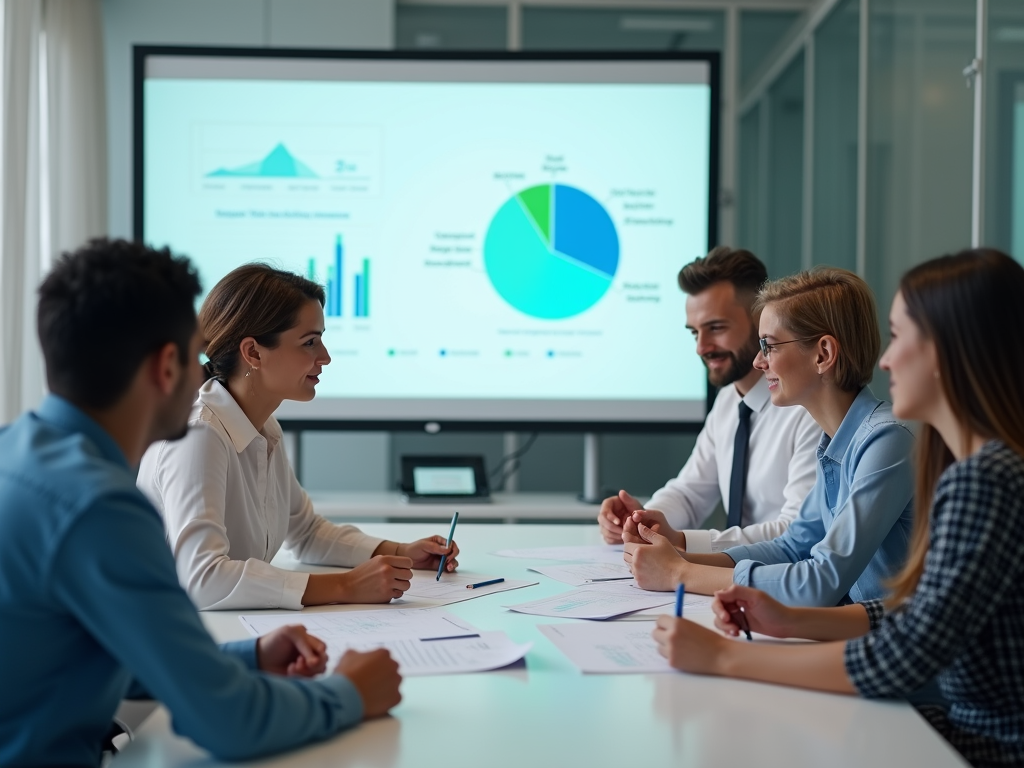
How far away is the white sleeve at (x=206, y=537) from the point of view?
1599 millimetres

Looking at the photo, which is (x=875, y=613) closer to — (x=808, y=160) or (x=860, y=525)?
(x=860, y=525)

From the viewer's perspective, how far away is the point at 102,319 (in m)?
0.98

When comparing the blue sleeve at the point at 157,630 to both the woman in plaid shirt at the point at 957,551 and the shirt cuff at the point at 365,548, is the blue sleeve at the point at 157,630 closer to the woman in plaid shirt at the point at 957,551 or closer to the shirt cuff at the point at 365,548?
the woman in plaid shirt at the point at 957,551

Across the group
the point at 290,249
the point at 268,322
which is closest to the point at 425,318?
the point at 290,249

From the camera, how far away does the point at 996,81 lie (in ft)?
8.80

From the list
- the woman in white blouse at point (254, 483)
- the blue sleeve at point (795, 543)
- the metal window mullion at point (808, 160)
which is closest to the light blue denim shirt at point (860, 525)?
the blue sleeve at point (795, 543)

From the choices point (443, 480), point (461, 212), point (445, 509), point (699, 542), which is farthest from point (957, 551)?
point (461, 212)

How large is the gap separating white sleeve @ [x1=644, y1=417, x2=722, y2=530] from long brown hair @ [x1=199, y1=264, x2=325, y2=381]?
1.31m

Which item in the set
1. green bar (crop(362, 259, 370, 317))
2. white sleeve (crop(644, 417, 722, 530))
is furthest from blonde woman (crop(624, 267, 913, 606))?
green bar (crop(362, 259, 370, 317))

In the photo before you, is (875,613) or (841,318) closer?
(875,613)

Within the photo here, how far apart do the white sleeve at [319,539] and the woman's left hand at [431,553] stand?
119mm

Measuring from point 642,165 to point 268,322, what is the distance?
2262 mm

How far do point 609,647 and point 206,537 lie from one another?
0.73 metres

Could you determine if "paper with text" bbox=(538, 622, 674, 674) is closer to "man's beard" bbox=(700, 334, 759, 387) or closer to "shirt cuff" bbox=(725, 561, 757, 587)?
"shirt cuff" bbox=(725, 561, 757, 587)
